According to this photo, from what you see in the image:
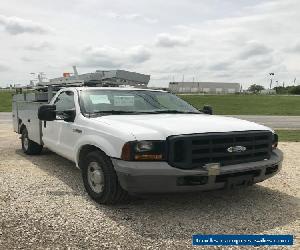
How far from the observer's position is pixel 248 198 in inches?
211

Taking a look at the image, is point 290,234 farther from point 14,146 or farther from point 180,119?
point 14,146

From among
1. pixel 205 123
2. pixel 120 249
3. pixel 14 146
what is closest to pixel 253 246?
pixel 120 249

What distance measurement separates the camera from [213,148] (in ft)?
14.8

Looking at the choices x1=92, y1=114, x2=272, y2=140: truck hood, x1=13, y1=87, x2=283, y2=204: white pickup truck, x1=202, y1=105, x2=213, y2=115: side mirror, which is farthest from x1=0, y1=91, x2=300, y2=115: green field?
x1=92, y1=114, x2=272, y2=140: truck hood

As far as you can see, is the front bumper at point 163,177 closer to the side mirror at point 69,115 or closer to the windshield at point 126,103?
the windshield at point 126,103

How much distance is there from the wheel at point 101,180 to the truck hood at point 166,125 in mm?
477

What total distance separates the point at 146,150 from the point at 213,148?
79cm

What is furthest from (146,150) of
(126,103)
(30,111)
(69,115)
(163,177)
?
(30,111)

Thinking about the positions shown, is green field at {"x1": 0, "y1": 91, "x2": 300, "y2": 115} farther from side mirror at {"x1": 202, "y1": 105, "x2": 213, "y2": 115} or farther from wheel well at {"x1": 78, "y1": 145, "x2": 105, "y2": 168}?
wheel well at {"x1": 78, "y1": 145, "x2": 105, "y2": 168}

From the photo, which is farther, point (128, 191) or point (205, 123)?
point (205, 123)

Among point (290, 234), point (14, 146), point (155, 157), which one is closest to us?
point (290, 234)

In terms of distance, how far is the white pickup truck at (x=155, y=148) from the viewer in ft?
14.3

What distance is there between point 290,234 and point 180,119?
74.8 inches

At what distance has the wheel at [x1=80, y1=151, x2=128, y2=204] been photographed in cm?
471
